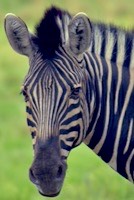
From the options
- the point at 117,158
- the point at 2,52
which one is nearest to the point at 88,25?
the point at 117,158

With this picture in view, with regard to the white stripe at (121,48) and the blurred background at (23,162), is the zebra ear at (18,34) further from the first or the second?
the white stripe at (121,48)

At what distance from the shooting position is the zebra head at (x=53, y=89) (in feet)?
22.7

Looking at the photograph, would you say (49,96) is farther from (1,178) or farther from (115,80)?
(1,178)

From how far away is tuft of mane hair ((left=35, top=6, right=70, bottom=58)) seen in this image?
7201 mm

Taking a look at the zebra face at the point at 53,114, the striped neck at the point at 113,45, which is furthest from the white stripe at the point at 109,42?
the zebra face at the point at 53,114

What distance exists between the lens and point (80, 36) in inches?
286

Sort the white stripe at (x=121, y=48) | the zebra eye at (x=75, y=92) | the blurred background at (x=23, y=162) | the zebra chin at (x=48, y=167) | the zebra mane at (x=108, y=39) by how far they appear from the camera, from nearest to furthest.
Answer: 1. the zebra chin at (x=48, y=167)
2. the zebra eye at (x=75, y=92)
3. the zebra mane at (x=108, y=39)
4. the white stripe at (x=121, y=48)
5. the blurred background at (x=23, y=162)

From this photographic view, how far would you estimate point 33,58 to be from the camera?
288 inches

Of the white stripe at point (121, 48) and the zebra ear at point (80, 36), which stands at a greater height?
the zebra ear at point (80, 36)

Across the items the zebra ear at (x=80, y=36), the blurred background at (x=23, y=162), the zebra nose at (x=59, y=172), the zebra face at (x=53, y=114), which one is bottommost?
the blurred background at (x=23, y=162)

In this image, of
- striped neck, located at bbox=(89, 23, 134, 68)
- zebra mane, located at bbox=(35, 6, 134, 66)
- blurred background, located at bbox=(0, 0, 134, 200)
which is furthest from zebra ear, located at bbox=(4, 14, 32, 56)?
striped neck, located at bbox=(89, 23, 134, 68)

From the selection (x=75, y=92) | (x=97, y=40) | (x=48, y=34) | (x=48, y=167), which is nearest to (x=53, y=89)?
(x=75, y=92)

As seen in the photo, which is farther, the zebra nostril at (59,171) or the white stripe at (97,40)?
the white stripe at (97,40)

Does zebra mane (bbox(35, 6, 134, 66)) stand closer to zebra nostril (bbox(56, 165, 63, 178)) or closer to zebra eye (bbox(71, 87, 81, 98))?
zebra eye (bbox(71, 87, 81, 98))
